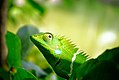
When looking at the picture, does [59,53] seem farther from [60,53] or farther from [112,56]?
[112,56]

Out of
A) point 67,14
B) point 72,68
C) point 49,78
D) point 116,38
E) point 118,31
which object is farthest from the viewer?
point 67,14

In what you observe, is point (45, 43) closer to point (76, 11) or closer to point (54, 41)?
point (54, 41)

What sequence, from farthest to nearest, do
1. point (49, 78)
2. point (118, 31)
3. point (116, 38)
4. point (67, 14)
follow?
point (67, 14)
point (118, 31)
point (116, 38)
point (49, 78)

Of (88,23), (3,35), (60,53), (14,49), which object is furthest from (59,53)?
(88,23)

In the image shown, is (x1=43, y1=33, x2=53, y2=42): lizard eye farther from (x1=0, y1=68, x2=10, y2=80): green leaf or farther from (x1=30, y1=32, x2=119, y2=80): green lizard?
(x1=0, y1=68, x2=10, y2=80): green leaf

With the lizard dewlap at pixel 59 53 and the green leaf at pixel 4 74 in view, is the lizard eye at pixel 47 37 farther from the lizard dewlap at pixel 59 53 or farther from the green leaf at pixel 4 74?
the green leaf at pixel 4 74

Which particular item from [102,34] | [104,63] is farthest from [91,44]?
[104,63]

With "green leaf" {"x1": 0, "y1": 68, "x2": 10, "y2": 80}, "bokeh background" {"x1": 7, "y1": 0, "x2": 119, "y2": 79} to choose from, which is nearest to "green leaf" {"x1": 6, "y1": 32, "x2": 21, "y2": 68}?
"green leaf" {"x1": 0, "y1": 68, "x2": 10, "y2": 80}
